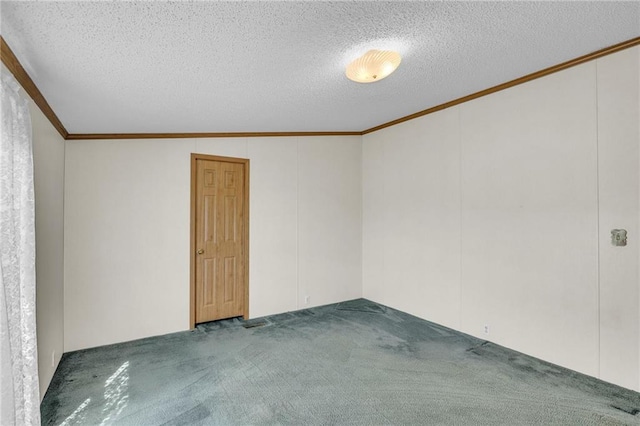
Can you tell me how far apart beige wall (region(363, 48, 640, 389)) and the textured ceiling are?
0.43 m

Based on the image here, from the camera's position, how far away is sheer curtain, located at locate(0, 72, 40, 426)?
5.17ft

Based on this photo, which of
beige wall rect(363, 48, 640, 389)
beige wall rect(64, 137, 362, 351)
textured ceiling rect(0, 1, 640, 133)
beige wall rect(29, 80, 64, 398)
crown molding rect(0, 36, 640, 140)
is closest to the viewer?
textured ceiling rect(0, 1, 640, 133)

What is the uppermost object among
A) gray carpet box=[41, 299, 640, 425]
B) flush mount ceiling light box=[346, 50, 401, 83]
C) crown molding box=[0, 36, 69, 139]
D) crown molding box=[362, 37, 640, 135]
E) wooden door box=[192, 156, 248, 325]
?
crown molding box=[362, 37, 640, 135]

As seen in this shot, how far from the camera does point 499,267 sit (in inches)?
132

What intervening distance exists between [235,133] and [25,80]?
2287 millimetres

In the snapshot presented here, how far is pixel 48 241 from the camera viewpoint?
9.02 feet

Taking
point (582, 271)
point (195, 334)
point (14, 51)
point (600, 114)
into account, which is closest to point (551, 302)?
point (582, 271)

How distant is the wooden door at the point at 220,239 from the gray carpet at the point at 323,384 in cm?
54

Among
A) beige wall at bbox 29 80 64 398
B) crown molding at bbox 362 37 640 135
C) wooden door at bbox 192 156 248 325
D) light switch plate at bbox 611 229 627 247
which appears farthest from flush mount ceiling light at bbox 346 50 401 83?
wooden door at bbox 192 156 248 325

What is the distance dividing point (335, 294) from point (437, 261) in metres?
1.69

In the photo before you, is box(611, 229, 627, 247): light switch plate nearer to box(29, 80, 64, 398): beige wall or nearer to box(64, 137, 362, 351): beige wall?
box(64, 137, 362, 351): beige wall

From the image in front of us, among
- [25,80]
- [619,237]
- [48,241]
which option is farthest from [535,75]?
[48,241]

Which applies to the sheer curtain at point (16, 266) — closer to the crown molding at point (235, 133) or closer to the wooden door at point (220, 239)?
the crown molding at point (235, 133)

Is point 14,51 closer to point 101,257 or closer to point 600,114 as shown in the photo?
point 101,257
